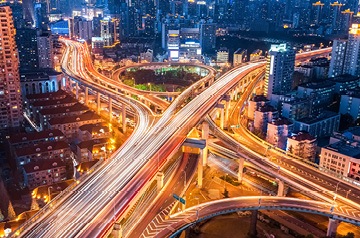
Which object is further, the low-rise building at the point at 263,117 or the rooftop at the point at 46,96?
the rooftop at the point at 46,96

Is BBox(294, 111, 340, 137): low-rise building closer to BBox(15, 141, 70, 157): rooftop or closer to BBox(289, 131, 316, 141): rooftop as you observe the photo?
BBox(289, 131, 316, 141): rooftop

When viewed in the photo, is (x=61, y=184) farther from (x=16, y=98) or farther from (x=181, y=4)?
(x=181, y=4)

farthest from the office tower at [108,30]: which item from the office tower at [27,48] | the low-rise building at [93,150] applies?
the low-rise building at [93,150]

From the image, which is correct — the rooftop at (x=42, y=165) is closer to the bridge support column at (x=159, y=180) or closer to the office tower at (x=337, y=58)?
the bridge support column at (x=159, y=180)

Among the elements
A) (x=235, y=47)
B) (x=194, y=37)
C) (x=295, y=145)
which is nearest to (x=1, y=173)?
(x=295, y=145)

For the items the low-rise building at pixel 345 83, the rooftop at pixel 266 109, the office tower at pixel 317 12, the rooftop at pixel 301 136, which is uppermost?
the office tower at pixel 317 12

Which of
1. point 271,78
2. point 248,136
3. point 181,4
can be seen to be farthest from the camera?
point 181,4

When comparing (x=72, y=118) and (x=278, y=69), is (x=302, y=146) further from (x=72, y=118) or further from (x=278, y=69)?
(x=72, y=118)
